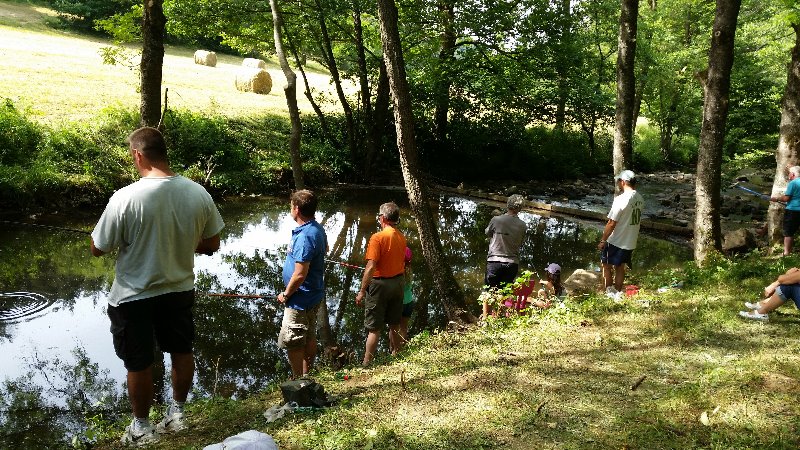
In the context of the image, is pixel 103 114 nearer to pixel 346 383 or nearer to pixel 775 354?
pixel 346 383

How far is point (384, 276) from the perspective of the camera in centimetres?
646

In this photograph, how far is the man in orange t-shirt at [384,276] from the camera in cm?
633

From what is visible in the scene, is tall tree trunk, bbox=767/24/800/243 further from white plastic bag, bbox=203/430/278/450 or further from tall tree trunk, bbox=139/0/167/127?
tall tree trunk, bbox=139/0/167/127

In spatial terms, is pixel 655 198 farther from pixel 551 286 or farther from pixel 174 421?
pixel 174 421

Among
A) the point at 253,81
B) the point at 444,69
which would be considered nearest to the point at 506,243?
the point at 444,69

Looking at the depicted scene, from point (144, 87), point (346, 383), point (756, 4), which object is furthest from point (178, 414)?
point (756, 4)

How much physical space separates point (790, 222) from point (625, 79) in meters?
3.64

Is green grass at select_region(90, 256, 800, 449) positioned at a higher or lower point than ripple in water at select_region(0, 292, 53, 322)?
higher

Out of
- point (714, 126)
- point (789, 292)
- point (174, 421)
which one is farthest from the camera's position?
point (714, 126)

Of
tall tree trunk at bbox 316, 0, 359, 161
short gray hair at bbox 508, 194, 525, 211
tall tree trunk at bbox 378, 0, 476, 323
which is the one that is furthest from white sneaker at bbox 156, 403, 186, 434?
tall tree trunk at bbox 316, 0, 359, 161

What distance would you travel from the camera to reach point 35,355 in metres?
6.90

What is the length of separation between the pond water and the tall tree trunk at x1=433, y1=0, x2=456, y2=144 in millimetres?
6236

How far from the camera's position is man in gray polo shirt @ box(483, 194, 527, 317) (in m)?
7.59

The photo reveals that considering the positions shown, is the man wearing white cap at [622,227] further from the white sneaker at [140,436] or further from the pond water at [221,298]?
the white sneaker at [140,436]
